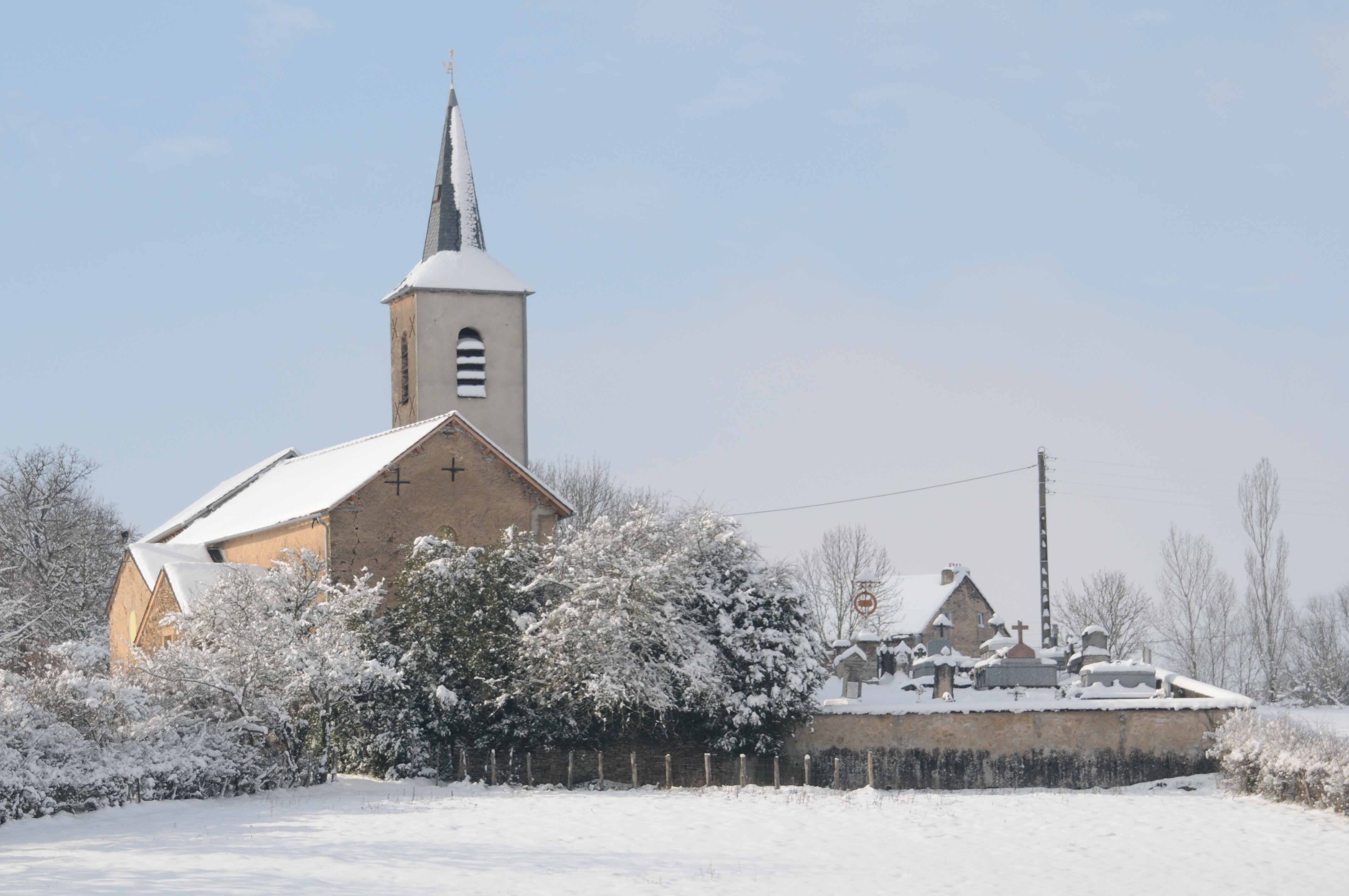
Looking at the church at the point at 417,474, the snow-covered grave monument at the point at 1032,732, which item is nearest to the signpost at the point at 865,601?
the church at the point at 417,474

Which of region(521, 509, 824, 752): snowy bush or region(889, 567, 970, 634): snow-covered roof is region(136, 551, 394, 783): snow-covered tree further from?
region(889, 567, 970, 634): snow-covered roof

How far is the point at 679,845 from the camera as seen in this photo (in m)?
19.3

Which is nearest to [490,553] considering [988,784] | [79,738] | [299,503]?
[299,503]

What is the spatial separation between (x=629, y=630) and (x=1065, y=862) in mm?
11180

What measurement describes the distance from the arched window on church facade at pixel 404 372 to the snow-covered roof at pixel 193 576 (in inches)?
370

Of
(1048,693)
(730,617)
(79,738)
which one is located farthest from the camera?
(1048,693)

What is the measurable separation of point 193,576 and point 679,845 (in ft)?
55.1

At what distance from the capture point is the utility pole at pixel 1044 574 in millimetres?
41375

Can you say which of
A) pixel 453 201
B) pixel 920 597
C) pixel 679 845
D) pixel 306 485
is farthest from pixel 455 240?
pixel 920 597

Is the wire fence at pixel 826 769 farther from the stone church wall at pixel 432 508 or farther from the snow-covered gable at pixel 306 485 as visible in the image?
the snow-covered gable at pixel 306 485

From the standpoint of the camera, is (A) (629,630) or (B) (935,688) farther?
(B) (935,688)

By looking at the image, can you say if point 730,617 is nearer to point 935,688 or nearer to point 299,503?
point 935,688

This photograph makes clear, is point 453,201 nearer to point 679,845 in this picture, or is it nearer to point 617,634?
point 617,634

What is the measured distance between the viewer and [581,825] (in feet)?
68.2
